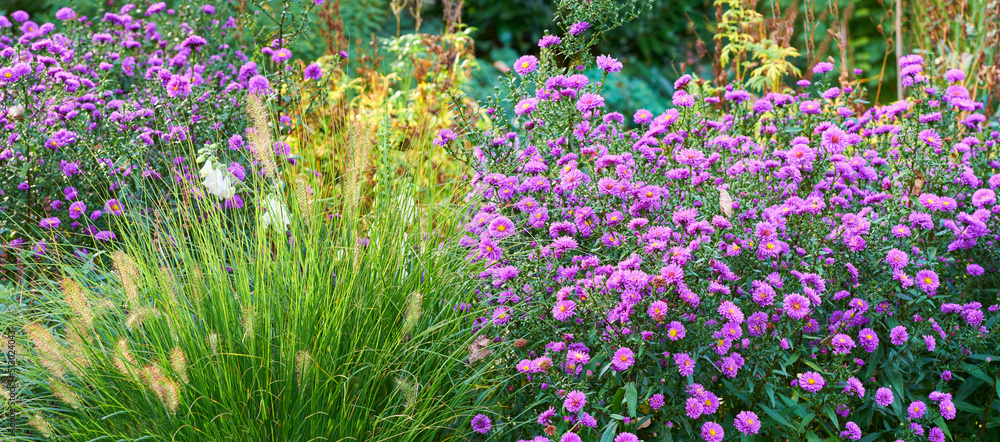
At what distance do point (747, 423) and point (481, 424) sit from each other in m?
0.78

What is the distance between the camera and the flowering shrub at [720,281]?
227cm

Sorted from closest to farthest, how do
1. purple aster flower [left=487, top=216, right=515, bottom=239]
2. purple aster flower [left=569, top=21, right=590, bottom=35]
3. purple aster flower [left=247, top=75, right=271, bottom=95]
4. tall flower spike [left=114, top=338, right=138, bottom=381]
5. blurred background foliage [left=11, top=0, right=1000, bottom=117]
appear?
tall flower spike [left=114, top=338, right=138, bottom=381]
purple aster flower [left=487, top=216, right=515, bottom=239]
purple aster flower [left=569, top=21, right=590, bottom=35]
purple aster flower [left=247, top=75, right=271, bottom=95]
blurred background foliage [left=11, top=0, right=1000, bottom=117]

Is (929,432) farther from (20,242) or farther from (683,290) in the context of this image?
(20,242)

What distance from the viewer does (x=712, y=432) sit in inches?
85.4

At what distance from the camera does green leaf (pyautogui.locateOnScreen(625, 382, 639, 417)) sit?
2.15 meters

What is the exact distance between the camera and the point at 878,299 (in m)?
2.46

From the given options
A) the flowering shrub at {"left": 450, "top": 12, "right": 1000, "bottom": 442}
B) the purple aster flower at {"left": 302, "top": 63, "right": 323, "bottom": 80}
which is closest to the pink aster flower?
the flowering shrub at {"left": 450, "top": 12, "right": 1000, "bottom": 442}

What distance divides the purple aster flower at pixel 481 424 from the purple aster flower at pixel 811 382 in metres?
0.94

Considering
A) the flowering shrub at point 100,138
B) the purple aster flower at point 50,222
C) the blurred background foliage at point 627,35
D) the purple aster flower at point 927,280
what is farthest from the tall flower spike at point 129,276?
the blurred background foliage at point 627,35

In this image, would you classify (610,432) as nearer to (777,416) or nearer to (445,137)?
(777,416)

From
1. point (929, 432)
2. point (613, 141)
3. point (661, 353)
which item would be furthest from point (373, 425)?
point (929, 432)

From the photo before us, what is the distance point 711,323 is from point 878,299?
609 mm

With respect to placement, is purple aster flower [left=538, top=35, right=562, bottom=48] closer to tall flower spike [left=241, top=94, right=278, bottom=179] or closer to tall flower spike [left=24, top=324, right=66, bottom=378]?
tall flower spike [left=241, top=94, right=278, bottom=179]

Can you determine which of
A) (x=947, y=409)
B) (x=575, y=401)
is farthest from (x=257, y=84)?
(x=947, y=409)
